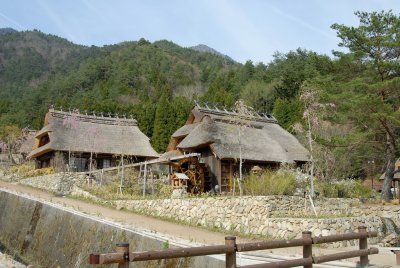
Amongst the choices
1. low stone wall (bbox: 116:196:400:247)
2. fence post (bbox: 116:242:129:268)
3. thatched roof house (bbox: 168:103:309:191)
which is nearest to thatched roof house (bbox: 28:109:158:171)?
thatched roof house (bbox: 168:103:309:191)

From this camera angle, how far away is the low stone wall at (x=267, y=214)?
12.9 m

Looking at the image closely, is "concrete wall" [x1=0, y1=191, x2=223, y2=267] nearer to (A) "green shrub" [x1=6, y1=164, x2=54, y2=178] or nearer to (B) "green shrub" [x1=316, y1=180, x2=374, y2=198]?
(A) "green shrub" [x1=6, y1=164, x2=54, y2=178]

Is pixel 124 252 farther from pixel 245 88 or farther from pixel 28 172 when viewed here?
pixel 245 88

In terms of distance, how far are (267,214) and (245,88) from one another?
39.7m

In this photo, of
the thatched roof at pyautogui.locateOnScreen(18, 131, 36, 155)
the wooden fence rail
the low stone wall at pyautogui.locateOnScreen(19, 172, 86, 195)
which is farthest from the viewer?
the thatched roof at pyautogui.locateOnScreen(18, 131, 36, 155)

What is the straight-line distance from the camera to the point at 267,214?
13891mm

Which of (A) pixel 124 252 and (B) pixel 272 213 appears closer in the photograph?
(A) pixel 124 252

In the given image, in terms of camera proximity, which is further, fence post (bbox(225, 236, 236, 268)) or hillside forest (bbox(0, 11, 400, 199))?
hillside forest (bbox(0, 11, 400, 199))

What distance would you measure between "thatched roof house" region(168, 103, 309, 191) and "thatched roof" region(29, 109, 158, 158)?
611 centimetres

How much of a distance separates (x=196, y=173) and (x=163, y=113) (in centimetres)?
1901

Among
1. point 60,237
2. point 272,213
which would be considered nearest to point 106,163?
point 60,237

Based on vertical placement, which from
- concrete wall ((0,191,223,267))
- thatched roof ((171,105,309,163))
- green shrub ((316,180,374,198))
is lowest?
concrete wall ((0,191,223,267))

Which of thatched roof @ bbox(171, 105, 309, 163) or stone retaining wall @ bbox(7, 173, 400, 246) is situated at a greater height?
thatched roof @ bbox(171, 105, 309, 163)

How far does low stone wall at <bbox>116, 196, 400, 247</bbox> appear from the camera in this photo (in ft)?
42.4
